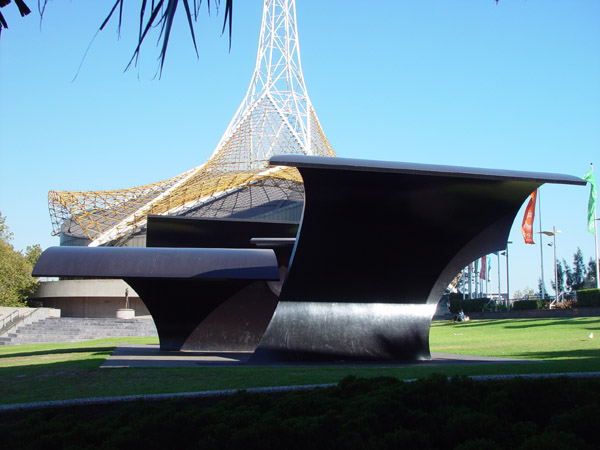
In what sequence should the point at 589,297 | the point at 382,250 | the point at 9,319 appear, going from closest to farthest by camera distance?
the point at 382,250 < the point at 589,297 < the point at 9,319

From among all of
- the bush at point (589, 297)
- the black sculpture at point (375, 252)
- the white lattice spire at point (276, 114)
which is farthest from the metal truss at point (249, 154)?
the black sculpture at point (375, 252)

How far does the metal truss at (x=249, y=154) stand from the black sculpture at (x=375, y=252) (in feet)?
130

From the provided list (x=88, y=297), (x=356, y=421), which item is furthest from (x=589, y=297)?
(x=88, y=297)

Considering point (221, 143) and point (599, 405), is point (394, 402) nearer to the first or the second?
point (599, 405)

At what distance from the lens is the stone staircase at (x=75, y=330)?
3103 cm

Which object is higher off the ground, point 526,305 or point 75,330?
point 526,305

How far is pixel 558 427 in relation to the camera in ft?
14.8

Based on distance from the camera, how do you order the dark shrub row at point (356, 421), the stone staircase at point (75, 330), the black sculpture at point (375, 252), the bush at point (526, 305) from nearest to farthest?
the dark shrub row at point (356, 421), the black sculpture at point (375, 252), the stone staircase at point (75, 330), the bush at point (526, 305)

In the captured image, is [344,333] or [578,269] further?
[578,269]

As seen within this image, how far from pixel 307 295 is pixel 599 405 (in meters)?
7.72

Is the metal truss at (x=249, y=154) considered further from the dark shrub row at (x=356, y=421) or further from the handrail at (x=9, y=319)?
the dark shrub row at (x=356, y=421)

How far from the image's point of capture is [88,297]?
50.8 meters

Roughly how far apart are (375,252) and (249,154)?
43.1 metres

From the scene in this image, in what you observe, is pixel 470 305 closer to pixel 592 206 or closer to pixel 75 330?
pixel 592 206
